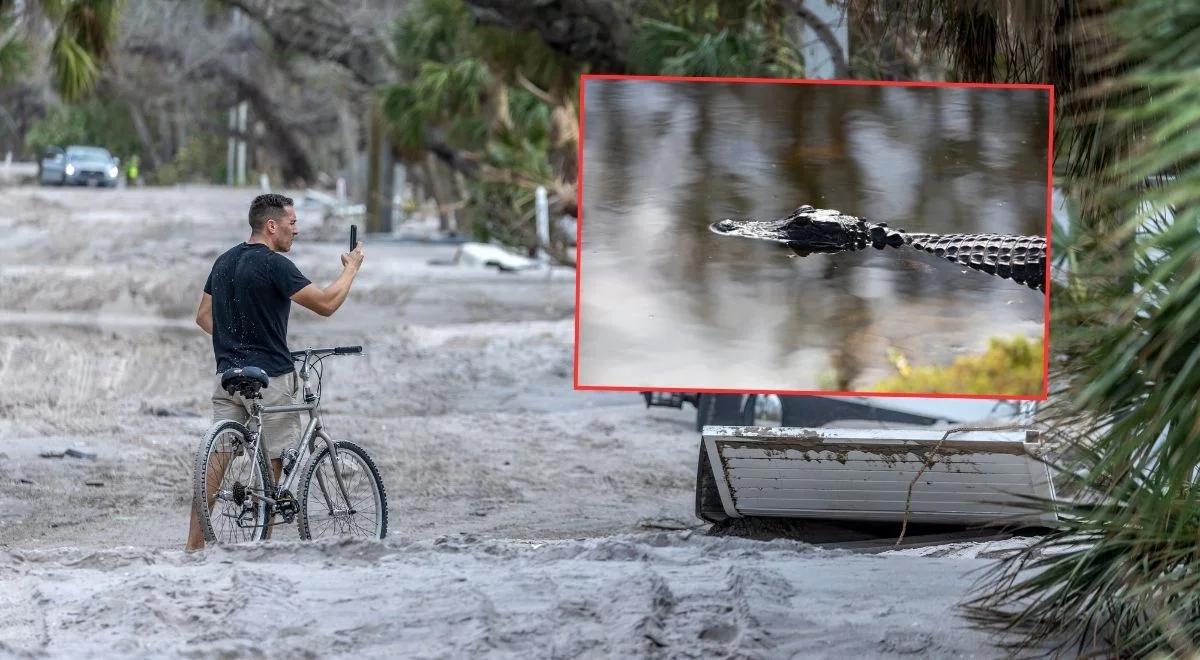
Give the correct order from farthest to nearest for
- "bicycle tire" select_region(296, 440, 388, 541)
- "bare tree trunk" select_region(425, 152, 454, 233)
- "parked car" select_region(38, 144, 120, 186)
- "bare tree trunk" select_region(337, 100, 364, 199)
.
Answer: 1. "parked car" select_region(38, 144, 120, 186)
2. "bare tree trunk" select_region(337, 100, 364, 199)
3. "bare tree trunk" select_region(425, 152, 454, 233)
4. "bicycle tire" select_region(296, 440, 388, 541)

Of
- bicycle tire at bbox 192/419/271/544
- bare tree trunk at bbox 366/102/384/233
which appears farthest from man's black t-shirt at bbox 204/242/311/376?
bare tree trunk at bbox 366/102/384/233

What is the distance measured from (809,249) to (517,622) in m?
1.67

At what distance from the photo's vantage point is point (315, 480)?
24.0ft

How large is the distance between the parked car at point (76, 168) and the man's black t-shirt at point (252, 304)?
49.4 metres

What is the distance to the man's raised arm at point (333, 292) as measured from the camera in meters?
6.82

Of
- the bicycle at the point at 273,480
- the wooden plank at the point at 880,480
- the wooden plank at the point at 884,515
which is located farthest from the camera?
the wooden plank at the point at 884,515

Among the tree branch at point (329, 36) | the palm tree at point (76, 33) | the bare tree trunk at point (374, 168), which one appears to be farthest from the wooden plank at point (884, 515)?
the bare tree trunk at point (374, 168)

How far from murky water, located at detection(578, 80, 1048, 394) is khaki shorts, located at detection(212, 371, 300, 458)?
236 centimetres

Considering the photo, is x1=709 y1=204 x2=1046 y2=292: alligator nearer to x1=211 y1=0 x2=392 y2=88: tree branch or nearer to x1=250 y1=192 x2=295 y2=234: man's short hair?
x1=250 y1=192 x2=295 y2=234: man's short hair

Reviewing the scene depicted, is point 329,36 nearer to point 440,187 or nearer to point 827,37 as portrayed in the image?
point 440,187

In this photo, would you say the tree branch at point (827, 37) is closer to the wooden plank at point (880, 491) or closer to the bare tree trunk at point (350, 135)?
the wooden plank at point (880, 491)

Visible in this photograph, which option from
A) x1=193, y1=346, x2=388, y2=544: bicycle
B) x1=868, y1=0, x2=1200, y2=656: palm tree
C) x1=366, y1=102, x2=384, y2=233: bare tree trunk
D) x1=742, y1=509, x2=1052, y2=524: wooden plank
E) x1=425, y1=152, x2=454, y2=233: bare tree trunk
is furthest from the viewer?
x1=425, y1=152, x2=454, y2=233: bare tree trunk

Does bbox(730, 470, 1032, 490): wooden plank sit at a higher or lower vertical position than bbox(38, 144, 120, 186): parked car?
lower

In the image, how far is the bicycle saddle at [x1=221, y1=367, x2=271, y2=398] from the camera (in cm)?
695
